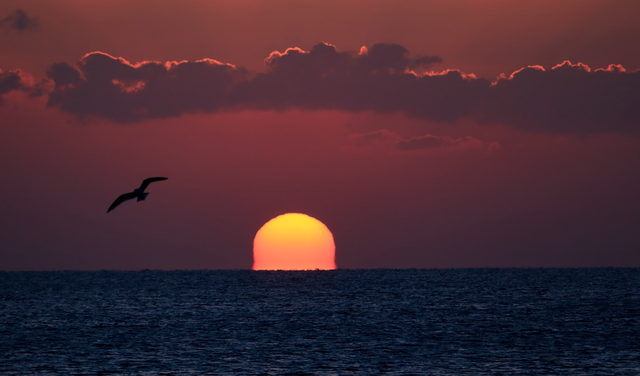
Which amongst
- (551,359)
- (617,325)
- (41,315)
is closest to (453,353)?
(551,359)

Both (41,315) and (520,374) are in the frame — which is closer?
(520,374)

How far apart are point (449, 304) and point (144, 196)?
76.8m

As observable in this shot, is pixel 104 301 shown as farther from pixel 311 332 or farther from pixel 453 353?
pixel 453 353

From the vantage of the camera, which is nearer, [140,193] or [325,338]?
[140,193]

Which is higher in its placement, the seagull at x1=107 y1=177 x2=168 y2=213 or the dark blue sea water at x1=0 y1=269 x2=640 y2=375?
the seagull at x1=107 y1=177 x2=168 y2=213

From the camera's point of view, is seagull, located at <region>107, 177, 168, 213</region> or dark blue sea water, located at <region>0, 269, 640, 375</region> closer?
seagull, located at <region>107, 177, 168, 213</region>

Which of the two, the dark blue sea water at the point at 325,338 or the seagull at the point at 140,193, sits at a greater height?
the seagull at the point at 140,193

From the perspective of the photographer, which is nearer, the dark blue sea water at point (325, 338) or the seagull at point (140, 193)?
the seagull at point (140, 193)

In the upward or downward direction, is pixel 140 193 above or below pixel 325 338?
above

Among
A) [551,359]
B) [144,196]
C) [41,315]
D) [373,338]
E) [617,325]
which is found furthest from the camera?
[41,315]

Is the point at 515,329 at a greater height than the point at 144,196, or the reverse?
the point at 144,196

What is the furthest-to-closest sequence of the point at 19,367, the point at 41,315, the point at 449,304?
the point at 449,304 < the point at 41,315 < the point at 19,367

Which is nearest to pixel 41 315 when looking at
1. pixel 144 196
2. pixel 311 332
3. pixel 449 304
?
pixel 311 332

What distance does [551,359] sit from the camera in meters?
50.3
